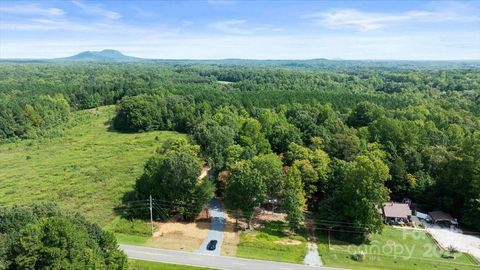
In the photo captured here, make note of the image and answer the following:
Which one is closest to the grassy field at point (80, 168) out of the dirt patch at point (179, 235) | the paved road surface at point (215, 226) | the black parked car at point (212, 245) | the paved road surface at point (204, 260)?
the dirt patch at point (179, 235)

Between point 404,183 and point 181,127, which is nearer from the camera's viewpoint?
point 404,183

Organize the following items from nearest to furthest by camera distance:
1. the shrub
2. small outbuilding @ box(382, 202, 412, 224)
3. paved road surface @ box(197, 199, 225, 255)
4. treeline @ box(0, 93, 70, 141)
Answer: the shrub < paved road surface @ box(197, 199, 225, 255) < small outbuilding @ box(382, 202, 412, 224) < treeline @ box(0, 93, 70, 141)

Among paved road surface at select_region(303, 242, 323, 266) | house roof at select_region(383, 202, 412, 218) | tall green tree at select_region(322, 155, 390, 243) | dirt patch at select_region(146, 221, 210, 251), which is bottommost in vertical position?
paved road surface at select_region(303, 242, 323, 266)

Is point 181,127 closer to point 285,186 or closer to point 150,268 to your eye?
point 285,186

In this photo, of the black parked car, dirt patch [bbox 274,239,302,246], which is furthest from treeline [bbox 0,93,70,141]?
dirt patch [bbox 274,239,302,246]

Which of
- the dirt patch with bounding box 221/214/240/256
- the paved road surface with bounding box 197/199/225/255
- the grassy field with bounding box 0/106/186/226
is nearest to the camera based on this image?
the dirt patch with bounding box 221/214/240/256

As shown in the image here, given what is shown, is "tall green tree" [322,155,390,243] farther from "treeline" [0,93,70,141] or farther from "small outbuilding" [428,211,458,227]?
"treeline" [0,93,70,141]

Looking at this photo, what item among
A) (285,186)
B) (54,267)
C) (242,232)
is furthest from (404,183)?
(54,267)
